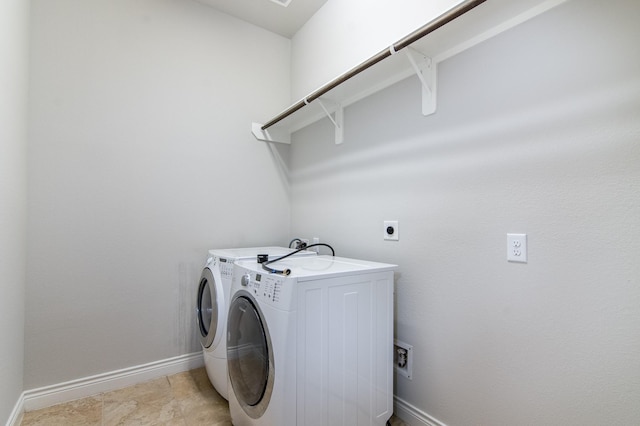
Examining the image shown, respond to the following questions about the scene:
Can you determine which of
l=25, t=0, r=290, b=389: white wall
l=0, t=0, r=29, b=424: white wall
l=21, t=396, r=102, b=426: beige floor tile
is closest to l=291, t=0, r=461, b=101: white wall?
l=25, t=0, r=290, b=389: white wall

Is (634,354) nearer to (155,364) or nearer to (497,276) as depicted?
(497,276)

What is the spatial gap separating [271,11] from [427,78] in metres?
1.56

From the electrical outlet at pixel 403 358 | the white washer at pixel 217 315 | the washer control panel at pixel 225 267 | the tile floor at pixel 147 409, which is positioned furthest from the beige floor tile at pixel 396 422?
the washer control panel at pixel 225 267

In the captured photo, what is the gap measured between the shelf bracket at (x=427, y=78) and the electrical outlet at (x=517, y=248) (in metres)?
0.71

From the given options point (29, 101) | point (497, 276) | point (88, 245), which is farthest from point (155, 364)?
point (497, 276)

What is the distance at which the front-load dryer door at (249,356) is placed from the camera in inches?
48.8

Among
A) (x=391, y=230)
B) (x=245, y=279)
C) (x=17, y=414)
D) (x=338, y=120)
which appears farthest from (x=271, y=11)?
(x=17, y=414)

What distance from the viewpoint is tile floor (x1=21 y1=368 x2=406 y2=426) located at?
1587 millimetres

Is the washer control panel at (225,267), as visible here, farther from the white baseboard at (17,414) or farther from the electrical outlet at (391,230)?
the white baseboard at (17,414)

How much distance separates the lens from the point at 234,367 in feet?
4.84

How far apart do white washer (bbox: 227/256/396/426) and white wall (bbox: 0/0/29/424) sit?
100 centimetres

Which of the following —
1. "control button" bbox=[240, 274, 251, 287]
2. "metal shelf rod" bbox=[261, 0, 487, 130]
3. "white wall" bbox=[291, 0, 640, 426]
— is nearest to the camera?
"white wall" bbox=[291, 0, 640, 426]

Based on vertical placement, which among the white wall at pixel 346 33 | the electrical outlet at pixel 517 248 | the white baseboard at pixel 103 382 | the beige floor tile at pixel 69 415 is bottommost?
the beige floor tile at pixel 69 415

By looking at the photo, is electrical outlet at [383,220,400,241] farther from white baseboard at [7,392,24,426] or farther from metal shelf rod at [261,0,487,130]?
white baseboard at [7,392,24,426]
